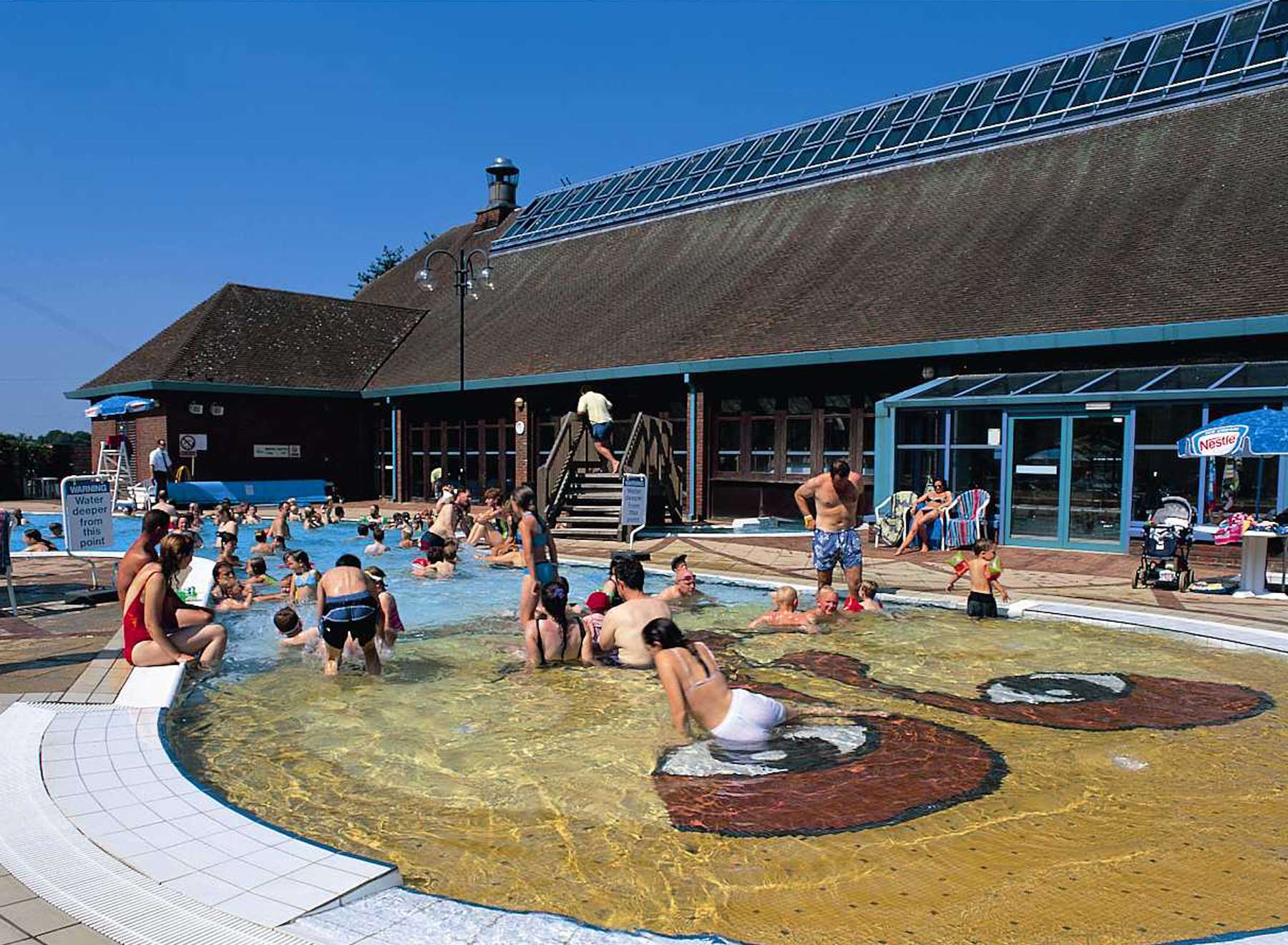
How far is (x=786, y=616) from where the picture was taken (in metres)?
9.66

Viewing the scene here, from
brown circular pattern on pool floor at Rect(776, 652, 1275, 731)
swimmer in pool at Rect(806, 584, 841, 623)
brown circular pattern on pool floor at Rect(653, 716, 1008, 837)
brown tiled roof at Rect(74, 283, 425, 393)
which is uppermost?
brown tiled roof at Rect(74, 283, 425, 393)

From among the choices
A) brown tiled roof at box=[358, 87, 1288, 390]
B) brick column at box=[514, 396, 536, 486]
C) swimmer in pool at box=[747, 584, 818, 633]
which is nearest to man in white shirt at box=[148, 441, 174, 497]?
brown tiled roof at box=[358, 87, 1288, 390]

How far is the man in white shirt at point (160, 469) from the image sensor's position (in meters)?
23.0

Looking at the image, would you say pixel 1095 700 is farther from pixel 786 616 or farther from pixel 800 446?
pixel 800 446

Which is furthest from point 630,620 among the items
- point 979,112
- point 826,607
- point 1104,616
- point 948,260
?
point 979,112

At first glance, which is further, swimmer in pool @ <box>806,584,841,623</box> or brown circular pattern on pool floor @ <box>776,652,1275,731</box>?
swimmer in pool @ <box>806,584,841,623</box>

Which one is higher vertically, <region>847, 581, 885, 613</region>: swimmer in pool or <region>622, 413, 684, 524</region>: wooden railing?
<region>622, 413, 684, 524</region>: wooden railing

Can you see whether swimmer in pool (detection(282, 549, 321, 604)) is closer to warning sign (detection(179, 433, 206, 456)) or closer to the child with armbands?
the child with armbands

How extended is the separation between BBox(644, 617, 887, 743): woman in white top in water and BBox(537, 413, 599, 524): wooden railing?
1196 cm

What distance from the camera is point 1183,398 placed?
13.3 m

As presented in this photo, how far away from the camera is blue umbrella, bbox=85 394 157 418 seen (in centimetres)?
2416

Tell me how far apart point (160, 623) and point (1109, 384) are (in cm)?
1373

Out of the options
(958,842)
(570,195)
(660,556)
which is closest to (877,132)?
(570,195)

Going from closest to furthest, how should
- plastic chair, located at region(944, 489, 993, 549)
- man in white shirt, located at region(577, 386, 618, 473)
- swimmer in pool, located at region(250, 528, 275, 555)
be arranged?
1. plastic chair, located at region(944, 489, 993, 549)
2. swimmer in pool, located at region(250, 528, 275, 555)
3. man in white shirt, located at region(577, 386, 618, 473)
